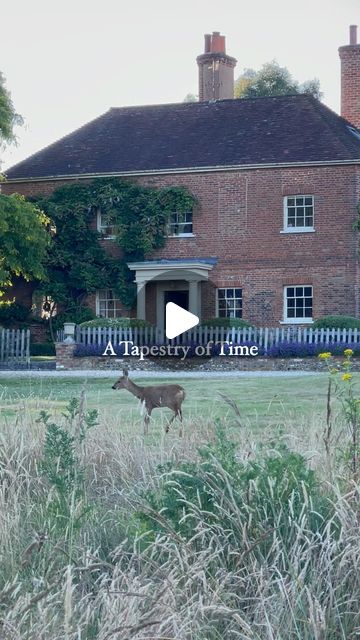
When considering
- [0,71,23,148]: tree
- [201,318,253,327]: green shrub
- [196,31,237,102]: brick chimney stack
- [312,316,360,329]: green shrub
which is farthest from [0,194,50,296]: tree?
[196,31,237,102]: brick chimney stack

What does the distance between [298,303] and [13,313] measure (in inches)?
352

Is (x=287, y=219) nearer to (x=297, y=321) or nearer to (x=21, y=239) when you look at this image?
(x=297, y=321)

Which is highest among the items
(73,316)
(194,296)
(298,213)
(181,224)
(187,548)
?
(298,213)

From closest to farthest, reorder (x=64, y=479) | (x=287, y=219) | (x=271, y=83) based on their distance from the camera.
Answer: (x=64, y=479)
(x=287, y=219)
(x=271, y=83)

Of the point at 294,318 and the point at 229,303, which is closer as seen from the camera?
the point at 294,318

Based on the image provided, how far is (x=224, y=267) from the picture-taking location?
121ft

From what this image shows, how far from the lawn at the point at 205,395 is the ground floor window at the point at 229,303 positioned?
1138 centimetres

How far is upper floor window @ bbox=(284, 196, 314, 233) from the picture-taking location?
1433 inches

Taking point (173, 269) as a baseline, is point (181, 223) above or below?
above

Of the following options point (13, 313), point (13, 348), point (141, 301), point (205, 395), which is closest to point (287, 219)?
point (141, 301)

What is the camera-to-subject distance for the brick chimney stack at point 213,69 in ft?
139

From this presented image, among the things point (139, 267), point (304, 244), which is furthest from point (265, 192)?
point (139, 267)

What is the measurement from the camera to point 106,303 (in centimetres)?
3847

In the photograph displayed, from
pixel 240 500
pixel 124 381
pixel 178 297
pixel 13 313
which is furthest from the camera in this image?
pixel 13 313
